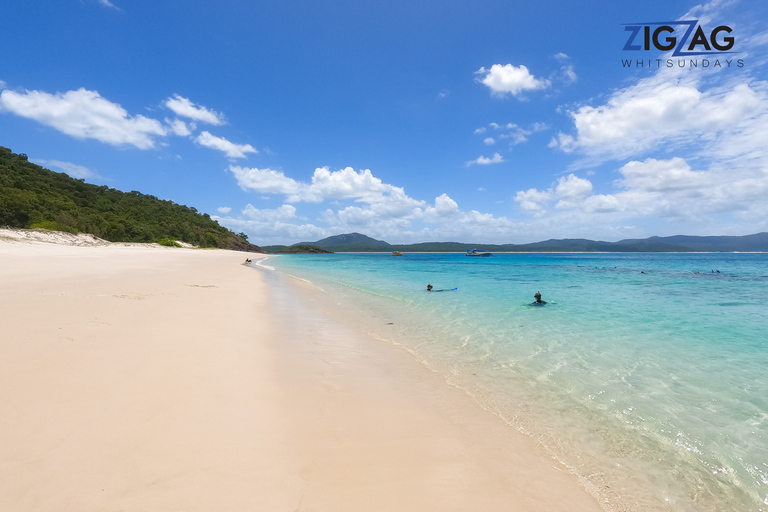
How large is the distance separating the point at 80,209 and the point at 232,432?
245ft

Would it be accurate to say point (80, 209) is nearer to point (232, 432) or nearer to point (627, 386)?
point (232, 432)

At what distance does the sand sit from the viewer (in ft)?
8.18

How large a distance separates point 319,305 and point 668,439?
36.8ft

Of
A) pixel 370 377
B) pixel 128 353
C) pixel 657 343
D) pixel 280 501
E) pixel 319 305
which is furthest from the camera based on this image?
pixel 319 305

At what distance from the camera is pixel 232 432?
336cm

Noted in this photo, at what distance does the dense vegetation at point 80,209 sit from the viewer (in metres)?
40.2

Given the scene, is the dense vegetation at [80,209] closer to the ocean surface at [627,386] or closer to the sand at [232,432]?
the sand at [232,432]

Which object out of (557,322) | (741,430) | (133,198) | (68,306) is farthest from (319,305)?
(133,198)

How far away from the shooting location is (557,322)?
435 inches

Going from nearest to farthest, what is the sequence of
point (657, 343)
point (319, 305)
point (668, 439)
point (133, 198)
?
1. point (668, 439)
2. point (657, 343)
3. point (319, 305)
4. point (133, 198)

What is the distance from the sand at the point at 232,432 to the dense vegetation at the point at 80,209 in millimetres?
50751

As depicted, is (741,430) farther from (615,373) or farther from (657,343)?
(657,343)

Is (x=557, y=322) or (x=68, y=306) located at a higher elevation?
(x=68, y=306)

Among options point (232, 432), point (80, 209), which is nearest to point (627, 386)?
point (232, 432)
